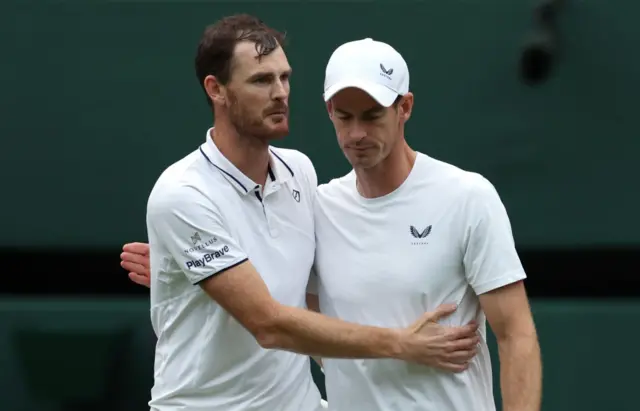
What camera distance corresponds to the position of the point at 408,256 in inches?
112

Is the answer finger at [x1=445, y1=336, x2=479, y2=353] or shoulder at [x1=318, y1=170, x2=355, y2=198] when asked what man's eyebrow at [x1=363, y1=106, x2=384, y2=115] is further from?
finger at [x1=445, y1=336, x2=479, y2=353]

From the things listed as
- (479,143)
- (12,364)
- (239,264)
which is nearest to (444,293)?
(239,264)

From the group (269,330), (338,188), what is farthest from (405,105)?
(269,330)

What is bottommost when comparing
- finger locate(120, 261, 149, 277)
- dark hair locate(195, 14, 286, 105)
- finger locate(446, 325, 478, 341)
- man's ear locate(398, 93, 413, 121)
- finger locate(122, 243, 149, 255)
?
finger locate(446, 325, 478, 341)

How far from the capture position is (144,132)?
455 centimetres

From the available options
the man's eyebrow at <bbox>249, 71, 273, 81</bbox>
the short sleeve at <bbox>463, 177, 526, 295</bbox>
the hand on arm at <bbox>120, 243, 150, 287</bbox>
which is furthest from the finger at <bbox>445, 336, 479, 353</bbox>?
the hand on arm at <bbox>120, 243, 150, 287</bbox>

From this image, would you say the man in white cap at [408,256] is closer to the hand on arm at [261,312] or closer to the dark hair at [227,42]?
the hand on arm at [261,312]

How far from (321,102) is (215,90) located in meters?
1.38

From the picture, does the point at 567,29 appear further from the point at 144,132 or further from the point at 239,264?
the point at 239,264

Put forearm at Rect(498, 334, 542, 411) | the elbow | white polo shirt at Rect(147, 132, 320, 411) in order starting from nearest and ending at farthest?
forearm at Rect(498, 334, 542, 411), the elbow, white polo shirt at Rect(147, 132, 320, 411)

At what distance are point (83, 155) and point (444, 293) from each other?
2119 mm

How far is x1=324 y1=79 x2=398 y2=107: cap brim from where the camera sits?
2.77 m

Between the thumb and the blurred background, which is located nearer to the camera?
the thumb

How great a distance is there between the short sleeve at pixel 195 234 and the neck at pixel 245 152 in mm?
140
